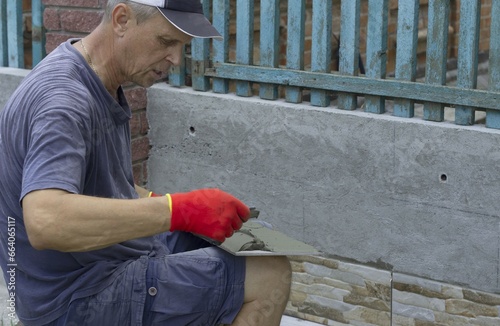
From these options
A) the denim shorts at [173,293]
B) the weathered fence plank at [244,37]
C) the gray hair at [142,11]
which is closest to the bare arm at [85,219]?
the denim shorts at [173,293]

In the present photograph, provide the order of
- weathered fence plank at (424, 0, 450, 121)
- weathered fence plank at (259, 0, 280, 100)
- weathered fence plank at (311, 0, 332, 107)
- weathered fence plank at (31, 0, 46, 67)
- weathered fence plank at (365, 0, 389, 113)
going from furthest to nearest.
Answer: weathered fence plank at (31, 0, 46, 67), weathered fence plank at (259, 0, 280, 100), weathered fence plank at (311, 0, 332, 107), weathered fence plank at (365, 0, 389, 113), weathered fence plank at (424, 0, 450, 121)

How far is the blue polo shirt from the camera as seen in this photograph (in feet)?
8.78

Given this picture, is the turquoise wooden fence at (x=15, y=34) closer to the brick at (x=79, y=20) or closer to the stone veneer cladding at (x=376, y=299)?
the brick at (x=79, y=20)

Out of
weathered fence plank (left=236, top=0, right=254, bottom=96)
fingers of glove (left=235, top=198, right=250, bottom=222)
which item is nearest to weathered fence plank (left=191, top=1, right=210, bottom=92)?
weathered fence plank (left=236, top=0, right=254, bottom=96)

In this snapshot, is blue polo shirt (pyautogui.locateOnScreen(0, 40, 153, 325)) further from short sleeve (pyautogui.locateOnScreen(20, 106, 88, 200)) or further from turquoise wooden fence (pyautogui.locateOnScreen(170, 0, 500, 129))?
turquoise wooden fence (pyautogui.locateOnScreen(170, 0, 500, 129))

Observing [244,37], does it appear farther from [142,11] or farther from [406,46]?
[142,11]

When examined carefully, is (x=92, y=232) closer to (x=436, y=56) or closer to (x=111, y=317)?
(x=111, y=317)

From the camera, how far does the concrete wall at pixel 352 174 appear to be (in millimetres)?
3943

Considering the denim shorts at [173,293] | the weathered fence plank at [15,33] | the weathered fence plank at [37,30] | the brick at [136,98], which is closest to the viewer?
the denim shorts at [173,293]

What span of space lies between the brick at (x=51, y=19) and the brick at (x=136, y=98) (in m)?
0.50

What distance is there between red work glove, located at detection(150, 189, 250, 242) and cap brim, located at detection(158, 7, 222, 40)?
0.52 m

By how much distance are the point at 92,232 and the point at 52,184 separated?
19 centimetres

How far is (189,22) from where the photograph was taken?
9.97ft

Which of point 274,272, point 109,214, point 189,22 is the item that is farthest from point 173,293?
point 189,22
